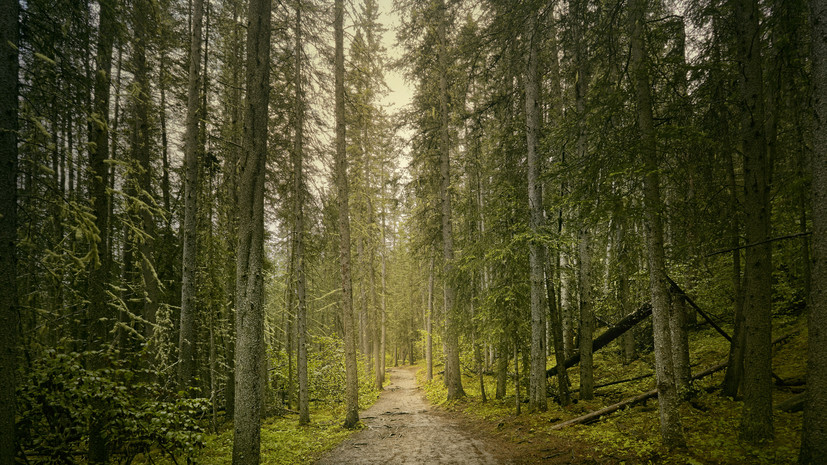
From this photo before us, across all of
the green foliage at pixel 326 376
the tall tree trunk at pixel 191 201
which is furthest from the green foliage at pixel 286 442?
the green foliage at pixel 326 376

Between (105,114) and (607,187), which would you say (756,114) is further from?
(105,114)

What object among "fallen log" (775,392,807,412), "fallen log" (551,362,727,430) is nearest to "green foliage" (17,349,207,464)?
"fallen log" (551,362,727,430)

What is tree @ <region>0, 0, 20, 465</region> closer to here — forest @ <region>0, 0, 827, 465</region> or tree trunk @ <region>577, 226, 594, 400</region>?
forest @ <region>0, 0, 827, 465</region>

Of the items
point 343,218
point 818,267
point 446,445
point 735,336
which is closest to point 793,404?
point 735,336

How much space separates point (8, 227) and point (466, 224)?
1306 cm

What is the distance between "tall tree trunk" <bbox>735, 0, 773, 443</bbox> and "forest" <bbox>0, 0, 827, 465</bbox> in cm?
4

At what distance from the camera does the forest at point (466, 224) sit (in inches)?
187

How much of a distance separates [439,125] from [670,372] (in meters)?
12.3

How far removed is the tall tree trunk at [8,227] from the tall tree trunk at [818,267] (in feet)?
32.1

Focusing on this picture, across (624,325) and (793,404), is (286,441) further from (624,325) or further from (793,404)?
(793,404)

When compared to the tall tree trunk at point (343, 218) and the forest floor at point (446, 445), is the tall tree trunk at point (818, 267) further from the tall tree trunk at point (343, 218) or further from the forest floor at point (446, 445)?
the tall tree trunk at point (343, 218)

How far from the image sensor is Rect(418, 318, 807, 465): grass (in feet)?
17.7

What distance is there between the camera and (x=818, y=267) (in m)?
4.43

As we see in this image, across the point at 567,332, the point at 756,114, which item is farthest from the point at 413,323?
the point at 756,114
